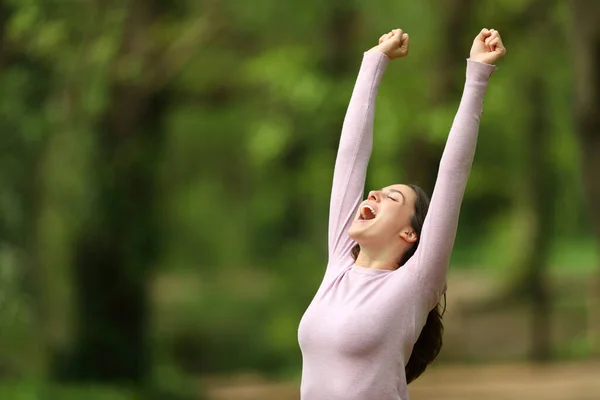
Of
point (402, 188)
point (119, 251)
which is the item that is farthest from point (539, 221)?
point (402, 188)

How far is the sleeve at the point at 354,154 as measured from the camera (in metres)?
3.29

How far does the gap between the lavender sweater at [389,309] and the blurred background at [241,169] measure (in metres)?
5.27

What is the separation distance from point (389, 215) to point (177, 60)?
9.75 m

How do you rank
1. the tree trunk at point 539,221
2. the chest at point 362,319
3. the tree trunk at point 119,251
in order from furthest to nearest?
the tree trunk at point 539,221 → the tree trunk at point 119,251 → the chest at point 362,319

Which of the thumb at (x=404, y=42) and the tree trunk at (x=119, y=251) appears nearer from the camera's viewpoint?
the thumb at (x=404, y=42)

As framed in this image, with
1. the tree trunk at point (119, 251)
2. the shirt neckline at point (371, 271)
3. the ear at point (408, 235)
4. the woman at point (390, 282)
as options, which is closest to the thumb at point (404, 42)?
the woman at point (390, 282)

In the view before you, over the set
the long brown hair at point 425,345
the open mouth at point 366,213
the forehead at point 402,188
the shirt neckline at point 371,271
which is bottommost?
the long brown hair at point 425,345

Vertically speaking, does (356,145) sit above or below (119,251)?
above

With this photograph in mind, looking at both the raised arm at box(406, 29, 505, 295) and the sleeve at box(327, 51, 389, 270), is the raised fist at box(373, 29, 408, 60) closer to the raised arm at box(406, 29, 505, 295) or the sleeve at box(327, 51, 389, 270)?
the sleeve at box(327, 51, 389, 270)

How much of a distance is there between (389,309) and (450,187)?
1.16 feet

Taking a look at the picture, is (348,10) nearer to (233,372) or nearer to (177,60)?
(177,60)

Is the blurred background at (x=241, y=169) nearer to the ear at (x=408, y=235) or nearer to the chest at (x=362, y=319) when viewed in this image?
the ear at (x=408, y=235)

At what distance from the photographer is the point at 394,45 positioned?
3348 mm

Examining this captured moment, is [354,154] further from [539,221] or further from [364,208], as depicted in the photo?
[539,221]
